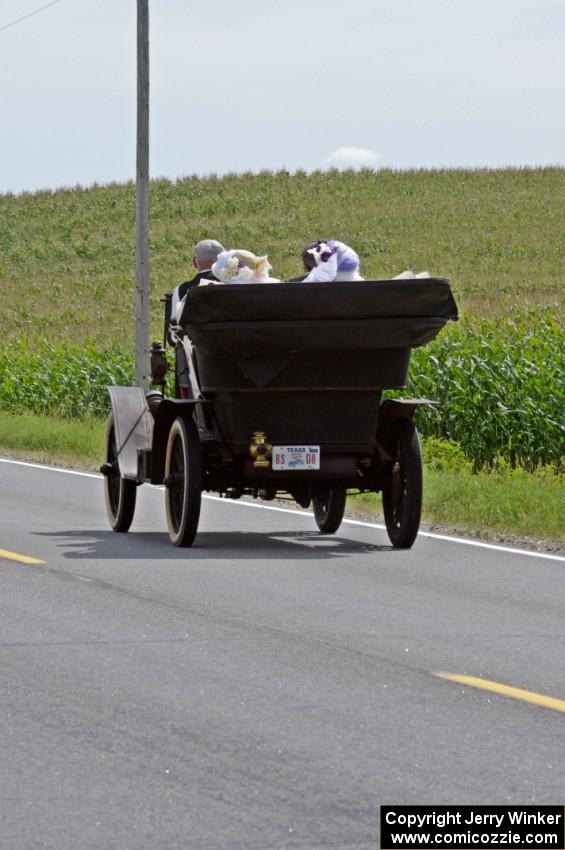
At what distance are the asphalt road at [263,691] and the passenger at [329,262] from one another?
210 cm

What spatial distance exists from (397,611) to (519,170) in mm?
78072

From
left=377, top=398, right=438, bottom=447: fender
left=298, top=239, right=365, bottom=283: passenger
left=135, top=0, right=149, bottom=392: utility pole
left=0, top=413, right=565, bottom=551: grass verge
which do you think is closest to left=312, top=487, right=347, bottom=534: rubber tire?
left=377, top=398, right=438, bottom=447: fender

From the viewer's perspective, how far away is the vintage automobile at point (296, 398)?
12.4m

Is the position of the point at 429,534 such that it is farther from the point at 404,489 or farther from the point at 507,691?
the point at 507,691

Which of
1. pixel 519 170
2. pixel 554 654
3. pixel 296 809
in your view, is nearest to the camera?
pixel 296 809

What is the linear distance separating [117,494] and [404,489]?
8.84 ft

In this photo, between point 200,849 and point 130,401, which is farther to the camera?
point 130,401

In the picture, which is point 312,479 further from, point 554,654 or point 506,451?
point 506,451

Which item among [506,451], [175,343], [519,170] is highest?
[519,170]

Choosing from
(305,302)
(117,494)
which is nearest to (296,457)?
(305,302)

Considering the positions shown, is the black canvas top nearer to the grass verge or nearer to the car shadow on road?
the car shadow on road

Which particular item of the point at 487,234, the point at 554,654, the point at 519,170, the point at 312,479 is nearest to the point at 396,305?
the point at 312,479

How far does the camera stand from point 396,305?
12.6 m

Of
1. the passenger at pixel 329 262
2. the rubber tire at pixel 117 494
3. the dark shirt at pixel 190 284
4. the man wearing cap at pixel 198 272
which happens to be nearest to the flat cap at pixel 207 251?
the man wearing cap at pixel 198 272
